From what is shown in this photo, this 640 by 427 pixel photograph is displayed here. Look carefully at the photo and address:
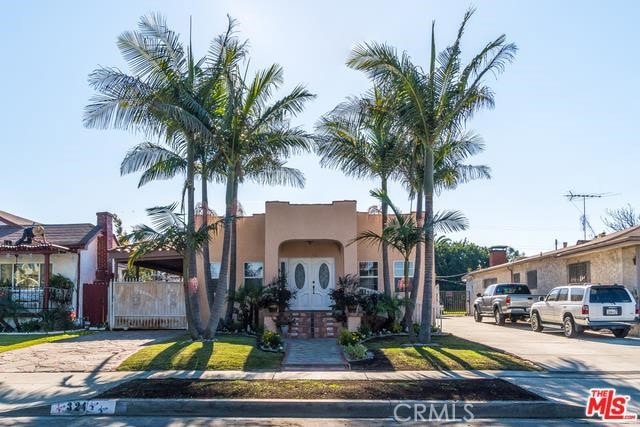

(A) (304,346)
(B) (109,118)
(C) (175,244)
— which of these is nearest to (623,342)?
(A) (304,346)

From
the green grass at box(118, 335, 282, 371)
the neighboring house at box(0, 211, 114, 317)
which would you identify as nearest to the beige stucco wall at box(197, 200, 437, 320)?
the green grass at box(118, 335, 282, 371)

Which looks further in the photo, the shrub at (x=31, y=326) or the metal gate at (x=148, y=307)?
the shrub at (x=31, y=326)

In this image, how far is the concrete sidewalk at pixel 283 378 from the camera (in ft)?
31.8

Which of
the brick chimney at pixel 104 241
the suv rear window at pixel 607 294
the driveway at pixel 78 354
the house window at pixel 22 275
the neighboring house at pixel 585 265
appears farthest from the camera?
the brick chimney at pixel 104 241

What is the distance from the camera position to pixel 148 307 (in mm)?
20391

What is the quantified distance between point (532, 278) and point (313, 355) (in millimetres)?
18993

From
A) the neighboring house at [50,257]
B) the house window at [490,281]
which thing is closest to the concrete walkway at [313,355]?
the neighboring house at [50,257]

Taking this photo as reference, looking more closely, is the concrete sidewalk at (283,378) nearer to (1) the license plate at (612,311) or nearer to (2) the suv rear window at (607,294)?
(1) the license plate at (612,311)

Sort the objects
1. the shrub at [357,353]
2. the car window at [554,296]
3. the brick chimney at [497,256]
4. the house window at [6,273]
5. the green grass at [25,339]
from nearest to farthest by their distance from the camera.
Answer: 1. the shrub at [357,353]
2. the green grass at [25,339]
3. the car window at [554,296]
4. the house window at [6,273]
5. the brick chimney at [497,256]

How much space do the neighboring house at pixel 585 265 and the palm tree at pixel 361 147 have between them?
8.05 metres

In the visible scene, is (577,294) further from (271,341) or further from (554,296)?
(271,341)

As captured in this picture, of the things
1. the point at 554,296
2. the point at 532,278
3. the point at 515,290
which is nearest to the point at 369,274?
the point at 554,296

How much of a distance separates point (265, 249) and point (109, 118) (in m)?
6.98

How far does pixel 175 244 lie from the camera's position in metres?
15.4
